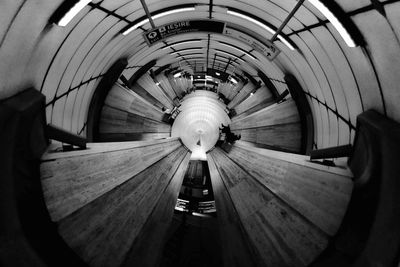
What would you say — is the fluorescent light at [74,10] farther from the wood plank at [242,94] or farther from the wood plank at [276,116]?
the wood plank at [242,94]

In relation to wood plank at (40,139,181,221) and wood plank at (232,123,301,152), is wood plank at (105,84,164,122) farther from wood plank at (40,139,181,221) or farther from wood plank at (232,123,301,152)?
wood plank at (232,123,301,152)

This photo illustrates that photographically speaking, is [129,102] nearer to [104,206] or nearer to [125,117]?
[125,117]

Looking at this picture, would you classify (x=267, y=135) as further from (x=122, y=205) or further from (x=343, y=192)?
(x=122, y=205)

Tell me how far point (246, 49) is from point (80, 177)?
6.59 meters

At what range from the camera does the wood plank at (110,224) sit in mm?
2680

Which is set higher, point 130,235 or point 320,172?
point 320,172

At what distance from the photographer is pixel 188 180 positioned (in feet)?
40.6

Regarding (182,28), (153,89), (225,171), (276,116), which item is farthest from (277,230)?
(153,89)

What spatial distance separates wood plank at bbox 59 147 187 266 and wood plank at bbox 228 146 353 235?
8.82 ft

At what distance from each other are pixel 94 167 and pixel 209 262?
12.7ft

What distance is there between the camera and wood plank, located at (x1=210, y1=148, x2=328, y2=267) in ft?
9.23

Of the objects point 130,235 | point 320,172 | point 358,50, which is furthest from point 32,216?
point 358,50

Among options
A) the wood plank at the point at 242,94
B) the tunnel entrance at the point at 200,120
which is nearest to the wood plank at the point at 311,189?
the wood plank at the point at 242,94

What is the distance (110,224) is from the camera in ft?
10.5
